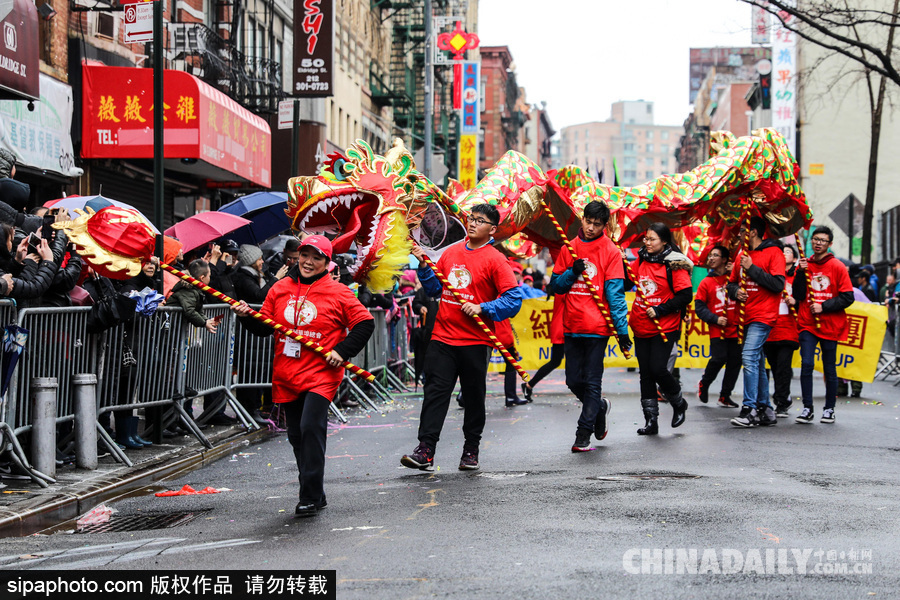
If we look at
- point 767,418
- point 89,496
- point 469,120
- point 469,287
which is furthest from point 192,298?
point 469,120

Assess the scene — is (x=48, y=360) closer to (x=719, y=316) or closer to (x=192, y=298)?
(x=192, y=298)

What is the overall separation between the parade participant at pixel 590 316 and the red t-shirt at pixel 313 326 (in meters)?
2.74

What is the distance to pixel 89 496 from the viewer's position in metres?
7.69

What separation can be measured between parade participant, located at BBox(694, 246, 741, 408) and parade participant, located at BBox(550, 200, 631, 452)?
354 centimetres

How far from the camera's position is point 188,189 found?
23438 mm

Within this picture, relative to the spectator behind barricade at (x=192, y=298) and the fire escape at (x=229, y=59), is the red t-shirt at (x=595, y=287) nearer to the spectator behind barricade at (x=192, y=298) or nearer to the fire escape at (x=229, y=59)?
the spectator behind barricade at (x=192, y=298)

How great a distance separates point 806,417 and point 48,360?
707cm

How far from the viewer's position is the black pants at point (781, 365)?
11.8 meters

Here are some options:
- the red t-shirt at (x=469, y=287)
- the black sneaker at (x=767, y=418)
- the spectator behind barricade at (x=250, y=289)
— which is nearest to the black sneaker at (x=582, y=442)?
the red t-shirt at (x=469, y=287)

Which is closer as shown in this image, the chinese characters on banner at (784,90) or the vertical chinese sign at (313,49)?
the vertical chinese sign at (313,49)

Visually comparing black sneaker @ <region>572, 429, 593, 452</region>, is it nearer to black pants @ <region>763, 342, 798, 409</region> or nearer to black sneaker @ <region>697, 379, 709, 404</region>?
black pants @ <region>763, 342, 798, 409</region>

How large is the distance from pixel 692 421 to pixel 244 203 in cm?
711

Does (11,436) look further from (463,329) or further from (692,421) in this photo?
(692,421)

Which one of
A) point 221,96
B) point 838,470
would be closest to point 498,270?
point 838,470
